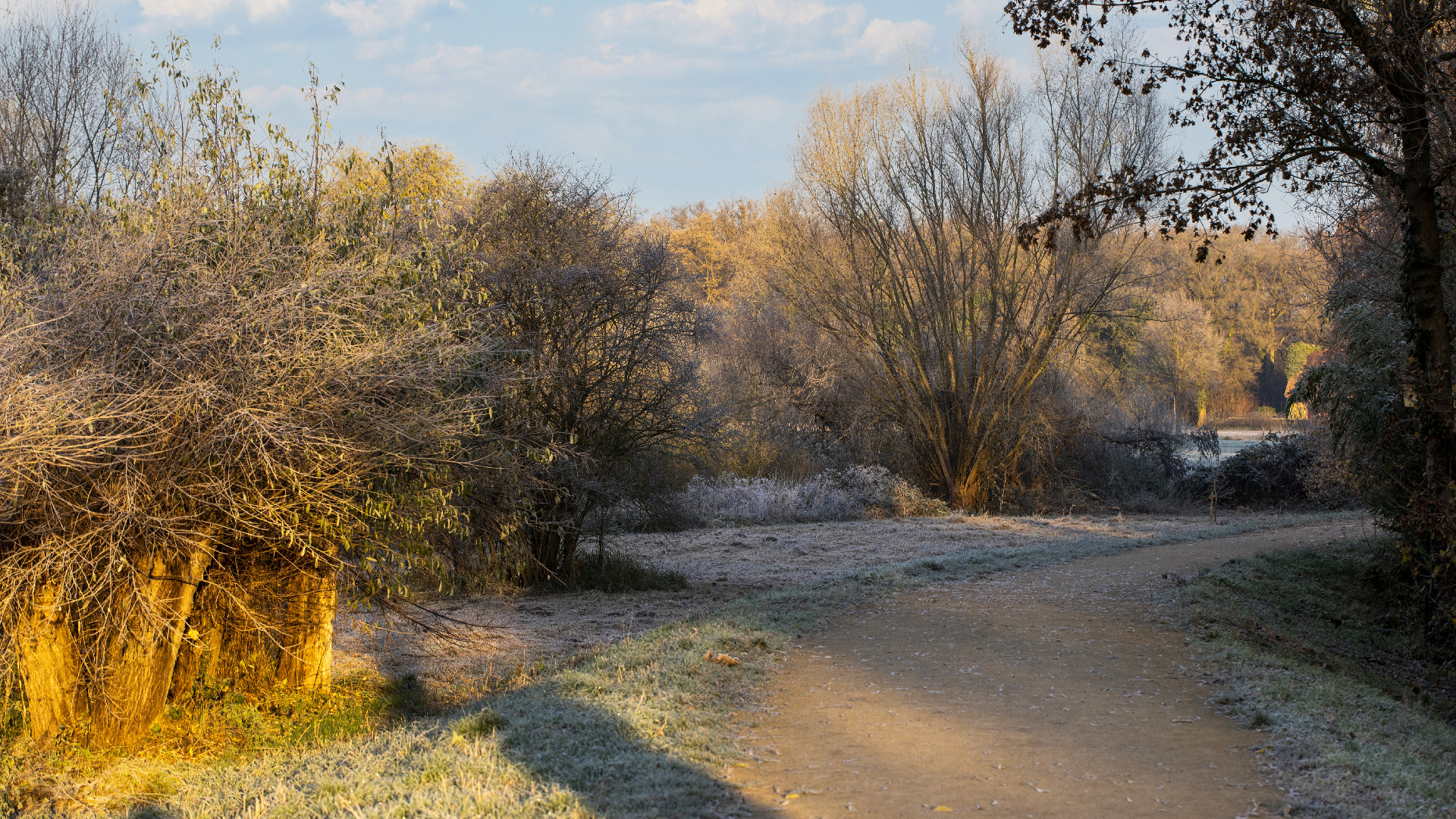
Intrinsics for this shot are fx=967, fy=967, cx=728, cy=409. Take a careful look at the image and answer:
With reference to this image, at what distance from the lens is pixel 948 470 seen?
21.8 m

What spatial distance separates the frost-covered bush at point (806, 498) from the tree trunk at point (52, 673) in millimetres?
12879

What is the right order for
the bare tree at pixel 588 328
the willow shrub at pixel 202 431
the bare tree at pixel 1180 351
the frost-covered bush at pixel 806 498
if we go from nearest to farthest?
1. the willow shrub at pixel 202 431
2. the bare tree at pixel 588 328
3. the frost-covered bush at pixel 806 498
4. the bare tree at pixel 1180 351

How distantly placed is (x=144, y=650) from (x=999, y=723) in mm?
5503

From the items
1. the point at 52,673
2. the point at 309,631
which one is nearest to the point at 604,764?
the point at 309,631

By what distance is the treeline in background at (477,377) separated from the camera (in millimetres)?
5844

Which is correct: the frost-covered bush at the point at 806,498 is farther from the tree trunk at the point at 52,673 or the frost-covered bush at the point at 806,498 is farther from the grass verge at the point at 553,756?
the tree trunk at the point at 52,673

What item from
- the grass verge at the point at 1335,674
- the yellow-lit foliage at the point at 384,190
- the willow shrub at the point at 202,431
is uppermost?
the yellow-lit foliage at the point at 384,190

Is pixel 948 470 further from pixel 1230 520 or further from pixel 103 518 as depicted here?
pixel 103 518

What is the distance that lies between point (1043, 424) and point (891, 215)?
5.80 metres

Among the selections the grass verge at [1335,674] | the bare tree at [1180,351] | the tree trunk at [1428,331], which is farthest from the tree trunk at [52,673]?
the bare tree at [1180,351]

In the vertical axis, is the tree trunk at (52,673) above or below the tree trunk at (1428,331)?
below

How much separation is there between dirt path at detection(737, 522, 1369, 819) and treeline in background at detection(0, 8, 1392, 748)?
10.4 ft

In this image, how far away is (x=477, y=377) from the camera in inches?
327

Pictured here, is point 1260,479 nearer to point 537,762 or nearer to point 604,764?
point 604,764
